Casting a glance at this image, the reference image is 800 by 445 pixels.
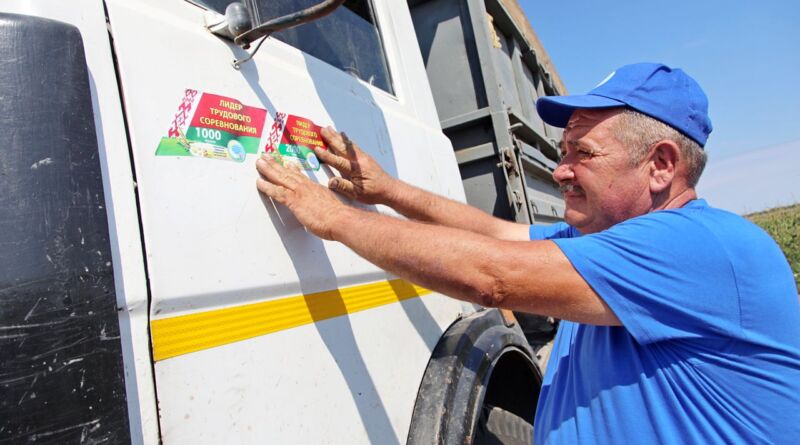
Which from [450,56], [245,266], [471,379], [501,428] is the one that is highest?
[450,56]

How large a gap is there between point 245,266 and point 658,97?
113 cm

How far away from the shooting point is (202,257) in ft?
3.37

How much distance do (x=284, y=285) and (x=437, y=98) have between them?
7.42 feet

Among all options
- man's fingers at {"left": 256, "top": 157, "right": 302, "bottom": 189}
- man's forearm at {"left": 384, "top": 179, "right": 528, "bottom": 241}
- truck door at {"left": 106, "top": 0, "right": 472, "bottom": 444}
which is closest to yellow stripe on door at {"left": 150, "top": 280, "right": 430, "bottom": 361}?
truck door at {"left": 106, "top": 0, "right": 472, "bottom": 444}

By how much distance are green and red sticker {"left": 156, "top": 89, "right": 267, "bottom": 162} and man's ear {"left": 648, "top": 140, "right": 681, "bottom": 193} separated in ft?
3.35

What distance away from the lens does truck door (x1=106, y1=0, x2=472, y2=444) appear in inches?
38.1

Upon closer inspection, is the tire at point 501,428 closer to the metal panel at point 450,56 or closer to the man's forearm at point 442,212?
the man's forearm at point 442,212

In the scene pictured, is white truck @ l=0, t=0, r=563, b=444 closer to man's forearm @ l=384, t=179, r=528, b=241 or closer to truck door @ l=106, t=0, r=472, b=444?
truck door @ l=106, t=0, r=472, b=444

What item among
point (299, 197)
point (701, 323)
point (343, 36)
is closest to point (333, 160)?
point (299, 197)

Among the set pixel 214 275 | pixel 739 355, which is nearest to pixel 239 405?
pixel 214 275

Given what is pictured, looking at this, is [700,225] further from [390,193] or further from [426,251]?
[390,193]

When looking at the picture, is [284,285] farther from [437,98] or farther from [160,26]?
[437,98]

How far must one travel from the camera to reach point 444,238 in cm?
124

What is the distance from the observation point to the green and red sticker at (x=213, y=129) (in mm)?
1053
